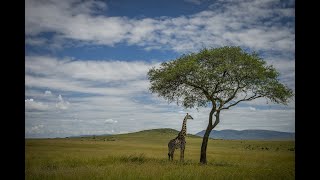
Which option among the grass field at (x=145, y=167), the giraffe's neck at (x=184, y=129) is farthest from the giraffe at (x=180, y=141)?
the grass field at (x=145, y=167)

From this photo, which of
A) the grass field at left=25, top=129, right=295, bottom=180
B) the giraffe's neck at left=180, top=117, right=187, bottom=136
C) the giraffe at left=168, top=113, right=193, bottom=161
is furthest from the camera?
the giraffe's neck at left=180, top=117, right=187, bottom=136

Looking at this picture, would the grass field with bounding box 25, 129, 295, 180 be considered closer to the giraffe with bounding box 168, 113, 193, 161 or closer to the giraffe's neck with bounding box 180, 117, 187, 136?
the giraffe with bounding box 168, 113, 193, 161

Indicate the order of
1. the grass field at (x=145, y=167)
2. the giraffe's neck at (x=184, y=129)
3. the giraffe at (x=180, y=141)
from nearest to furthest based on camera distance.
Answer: the grass field at (x=145, y=167)
the giraffe at (x=180, y=141)
the giraffe's neck at (x=184, y=129)

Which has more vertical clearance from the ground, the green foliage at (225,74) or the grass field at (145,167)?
the green foliage at (225,74)

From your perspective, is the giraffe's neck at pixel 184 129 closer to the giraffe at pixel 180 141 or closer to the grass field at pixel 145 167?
the giraffe at pixel 180 141

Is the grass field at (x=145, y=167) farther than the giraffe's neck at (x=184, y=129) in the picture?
No

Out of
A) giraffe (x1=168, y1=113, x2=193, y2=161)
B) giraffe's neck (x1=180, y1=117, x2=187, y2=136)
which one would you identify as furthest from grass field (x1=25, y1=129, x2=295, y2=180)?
giraffe's neck (x1=180, y1=117, x2=187, y2=136)

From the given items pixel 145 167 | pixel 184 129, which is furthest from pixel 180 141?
pixel 145 167

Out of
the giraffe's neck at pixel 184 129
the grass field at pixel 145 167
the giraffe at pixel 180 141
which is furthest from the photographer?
the giraffe's neck at pixel 184 129
